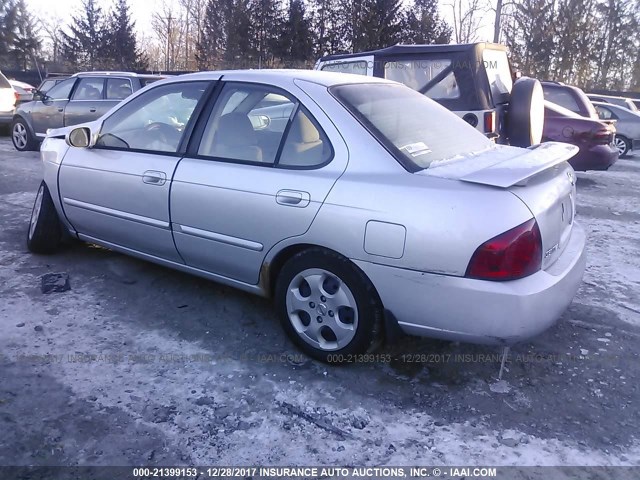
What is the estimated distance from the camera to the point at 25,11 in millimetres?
44125

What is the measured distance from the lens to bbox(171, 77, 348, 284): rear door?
9.98 ft

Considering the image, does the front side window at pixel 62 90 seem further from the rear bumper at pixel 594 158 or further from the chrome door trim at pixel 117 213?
the rear bumper at pixel 594 158

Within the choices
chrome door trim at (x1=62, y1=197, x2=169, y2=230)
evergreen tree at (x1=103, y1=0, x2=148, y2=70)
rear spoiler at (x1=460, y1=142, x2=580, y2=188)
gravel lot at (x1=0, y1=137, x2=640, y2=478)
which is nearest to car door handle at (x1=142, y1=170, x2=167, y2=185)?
chrome door trim at (x1=62, y1=197, x2=169, y2=230)

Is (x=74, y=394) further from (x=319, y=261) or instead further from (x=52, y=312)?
(x=319, y=261)

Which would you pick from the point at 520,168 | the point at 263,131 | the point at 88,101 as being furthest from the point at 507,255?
the point at 88,101

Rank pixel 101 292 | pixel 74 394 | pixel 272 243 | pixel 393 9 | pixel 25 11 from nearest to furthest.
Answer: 1. pixel 74 394
2. pixel 272 243
3. pixel 101 292
4. pixel 393 9
5. pixel 25 11

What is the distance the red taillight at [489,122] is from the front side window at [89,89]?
7.22 meters

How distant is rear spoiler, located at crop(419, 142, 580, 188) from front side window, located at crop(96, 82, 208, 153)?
1764 mm

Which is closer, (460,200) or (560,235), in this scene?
(460,200)

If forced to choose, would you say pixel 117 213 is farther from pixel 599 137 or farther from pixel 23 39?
pixel 23 39

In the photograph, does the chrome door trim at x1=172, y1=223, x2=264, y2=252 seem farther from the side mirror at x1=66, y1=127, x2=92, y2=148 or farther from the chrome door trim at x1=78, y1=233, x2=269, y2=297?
the side mirror at x1=66, y1=127, x2=92, y2=148

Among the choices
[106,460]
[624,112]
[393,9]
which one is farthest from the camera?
[393,9]

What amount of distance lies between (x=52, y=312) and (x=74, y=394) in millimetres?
1058

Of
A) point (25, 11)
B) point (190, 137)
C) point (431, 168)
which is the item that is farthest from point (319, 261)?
point (25, 11)
